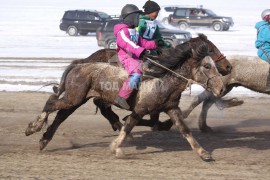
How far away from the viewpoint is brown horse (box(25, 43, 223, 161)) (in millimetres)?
8797

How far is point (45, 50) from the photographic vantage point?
2967cm

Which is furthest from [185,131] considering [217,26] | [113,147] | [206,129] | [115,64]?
[217,26]

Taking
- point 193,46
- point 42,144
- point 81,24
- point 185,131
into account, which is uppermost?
point 193,46

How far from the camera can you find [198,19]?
4738cm

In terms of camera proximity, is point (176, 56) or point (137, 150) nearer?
point (176, 56)

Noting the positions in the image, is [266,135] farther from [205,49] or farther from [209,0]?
[209,0]

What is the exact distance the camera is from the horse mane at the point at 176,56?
8750 millimetres

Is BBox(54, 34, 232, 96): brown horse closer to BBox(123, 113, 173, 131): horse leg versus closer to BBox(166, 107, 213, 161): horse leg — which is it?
BBox(166, 107, 213, 161): horse leg

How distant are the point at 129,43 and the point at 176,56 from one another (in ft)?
2.32

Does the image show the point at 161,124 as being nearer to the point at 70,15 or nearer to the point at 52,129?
the point at 52,129

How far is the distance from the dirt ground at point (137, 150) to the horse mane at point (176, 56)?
1268mm

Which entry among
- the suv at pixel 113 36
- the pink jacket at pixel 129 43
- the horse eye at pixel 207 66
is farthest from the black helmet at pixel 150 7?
the suv at pixel 113 36

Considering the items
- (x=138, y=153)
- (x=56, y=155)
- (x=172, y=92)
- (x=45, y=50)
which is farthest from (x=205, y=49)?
(x=45, y=50)

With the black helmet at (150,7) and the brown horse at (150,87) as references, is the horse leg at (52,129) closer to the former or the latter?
the brown horse at (150,87)
